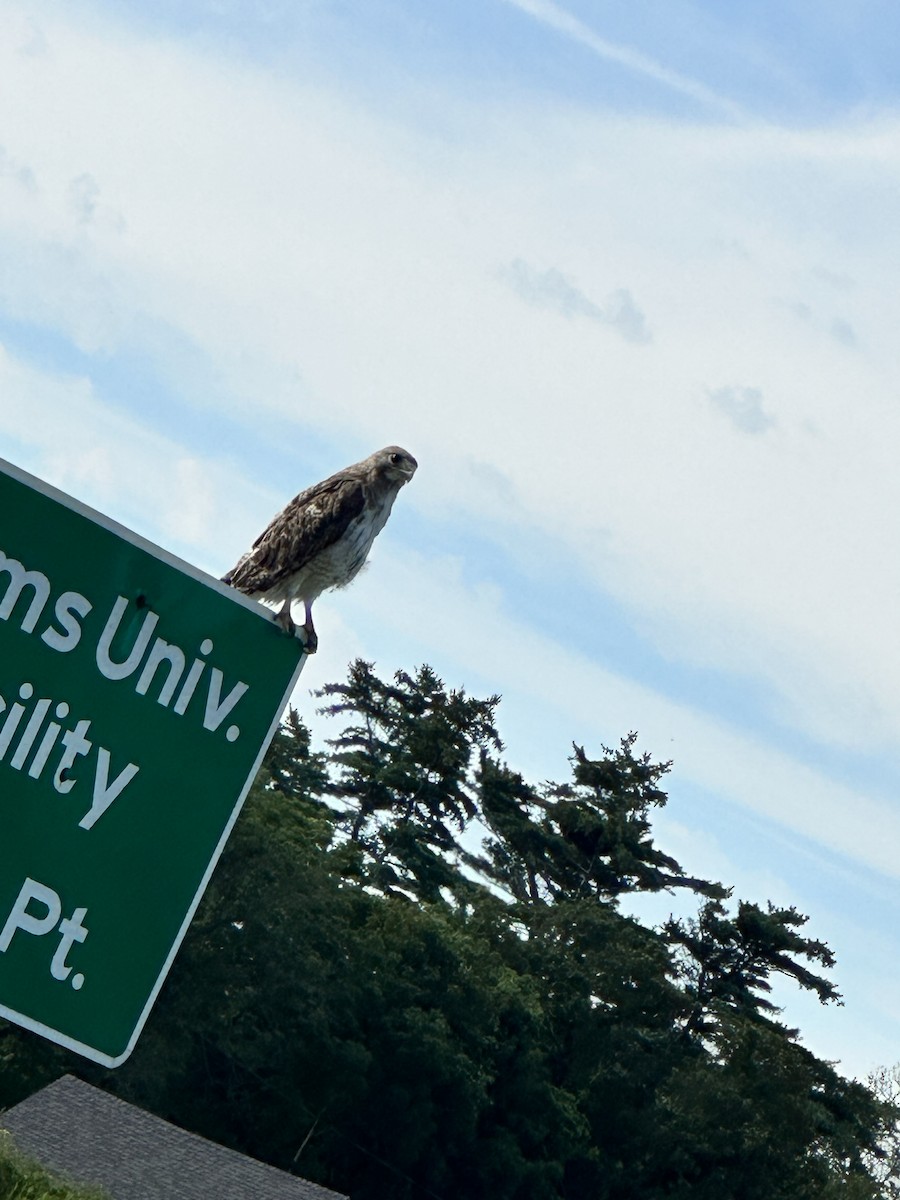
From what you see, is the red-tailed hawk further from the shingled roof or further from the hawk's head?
the shingled roof

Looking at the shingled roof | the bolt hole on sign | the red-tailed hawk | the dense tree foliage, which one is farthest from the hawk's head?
the dense tree foliage

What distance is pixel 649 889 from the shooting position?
74.4m

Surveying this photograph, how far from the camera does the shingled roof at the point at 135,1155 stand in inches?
1720

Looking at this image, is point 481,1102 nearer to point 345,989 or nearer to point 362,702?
point 345,989

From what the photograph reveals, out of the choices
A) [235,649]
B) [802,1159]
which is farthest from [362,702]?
[235,649]

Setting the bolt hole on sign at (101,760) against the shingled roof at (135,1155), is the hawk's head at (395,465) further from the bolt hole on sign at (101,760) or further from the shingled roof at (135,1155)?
the shingled roof at (135,1155)

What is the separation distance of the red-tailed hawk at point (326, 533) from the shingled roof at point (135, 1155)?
36.1 m

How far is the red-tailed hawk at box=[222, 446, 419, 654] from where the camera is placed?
8.68 metres

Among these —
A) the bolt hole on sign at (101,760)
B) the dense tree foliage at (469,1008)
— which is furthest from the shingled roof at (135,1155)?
the bolt hole on sign at (101,760)

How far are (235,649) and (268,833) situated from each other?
53319 millimetres

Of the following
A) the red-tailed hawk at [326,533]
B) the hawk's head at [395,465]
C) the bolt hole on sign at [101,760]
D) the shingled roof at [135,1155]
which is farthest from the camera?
the shingled roof at [135,1155]

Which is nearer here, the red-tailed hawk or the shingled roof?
the red-tailed hawk

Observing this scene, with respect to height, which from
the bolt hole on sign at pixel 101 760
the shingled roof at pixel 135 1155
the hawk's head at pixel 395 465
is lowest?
the shingled roof at pixel 135 1155

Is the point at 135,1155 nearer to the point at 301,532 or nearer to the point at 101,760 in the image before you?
the point at 301,532
